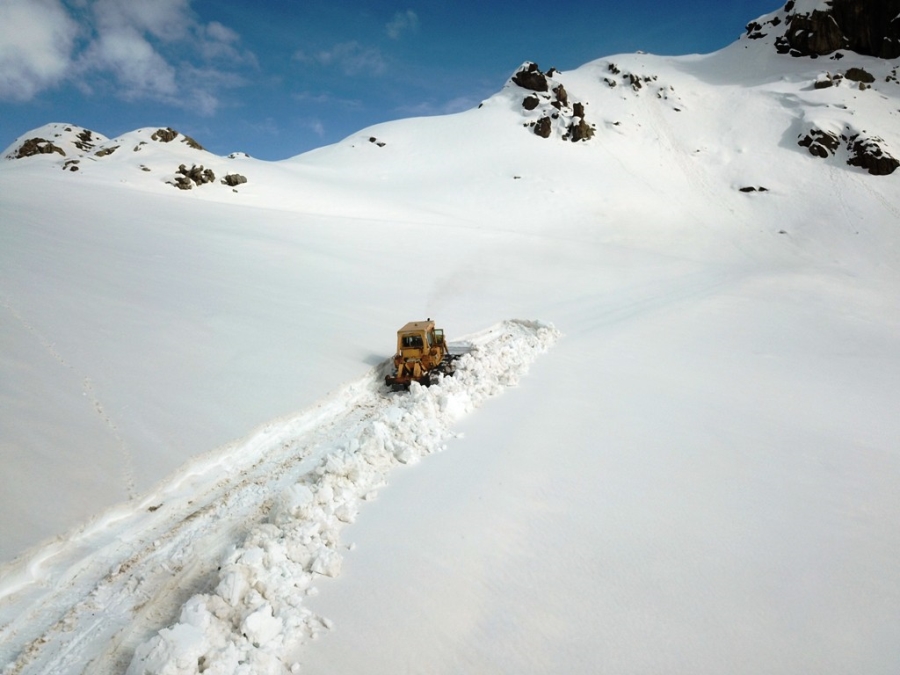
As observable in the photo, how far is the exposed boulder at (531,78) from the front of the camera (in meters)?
60.2

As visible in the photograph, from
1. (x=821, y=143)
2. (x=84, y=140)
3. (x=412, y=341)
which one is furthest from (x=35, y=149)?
(x=821, y=143)

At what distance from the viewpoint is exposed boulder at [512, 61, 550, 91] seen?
60.2 meters

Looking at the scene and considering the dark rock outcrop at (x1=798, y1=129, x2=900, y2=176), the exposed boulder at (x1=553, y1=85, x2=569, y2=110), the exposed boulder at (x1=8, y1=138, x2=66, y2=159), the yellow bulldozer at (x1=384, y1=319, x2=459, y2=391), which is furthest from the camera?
the exposed boulder at (x1=553, y1=85, x2=569, y2=110)

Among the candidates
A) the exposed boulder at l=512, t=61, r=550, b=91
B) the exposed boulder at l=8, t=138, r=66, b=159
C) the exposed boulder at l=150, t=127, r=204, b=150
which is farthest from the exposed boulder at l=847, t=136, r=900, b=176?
the exposed boulder at l=8, t=138, r=66, b=159

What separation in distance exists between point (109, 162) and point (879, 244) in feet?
181

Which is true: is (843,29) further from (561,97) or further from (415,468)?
(415,468)

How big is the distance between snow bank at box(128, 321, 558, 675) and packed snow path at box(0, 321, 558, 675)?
0.04 ft

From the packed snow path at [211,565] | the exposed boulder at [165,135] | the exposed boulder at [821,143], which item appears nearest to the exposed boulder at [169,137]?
the exposed boulder at [165,135]

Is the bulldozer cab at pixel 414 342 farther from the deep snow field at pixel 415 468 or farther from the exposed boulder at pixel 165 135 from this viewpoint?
the exposed boulder at pixel 165 135

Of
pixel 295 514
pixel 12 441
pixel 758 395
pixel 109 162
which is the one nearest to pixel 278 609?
pixel 295 514

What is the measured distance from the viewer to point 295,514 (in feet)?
15.7

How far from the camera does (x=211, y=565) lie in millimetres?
4406

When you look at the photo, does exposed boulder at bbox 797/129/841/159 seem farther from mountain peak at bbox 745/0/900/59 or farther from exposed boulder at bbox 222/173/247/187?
exposed boulder at bbox 222/173/247/187

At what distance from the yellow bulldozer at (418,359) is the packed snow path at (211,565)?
80.5 inches
